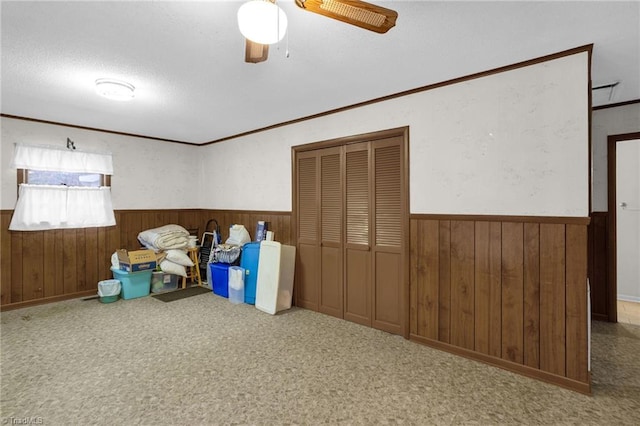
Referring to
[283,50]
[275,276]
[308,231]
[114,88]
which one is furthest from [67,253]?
[283,50]

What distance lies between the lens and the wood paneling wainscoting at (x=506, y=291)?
2.46 meters

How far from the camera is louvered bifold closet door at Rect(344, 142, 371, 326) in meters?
3.70

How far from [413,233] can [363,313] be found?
3.77 ft

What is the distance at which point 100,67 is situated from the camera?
272cm

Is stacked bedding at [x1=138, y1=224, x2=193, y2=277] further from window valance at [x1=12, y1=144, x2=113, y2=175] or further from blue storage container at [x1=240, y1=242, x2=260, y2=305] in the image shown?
blue storage container at [x1=240, y1=242, x2=260, y2=305]

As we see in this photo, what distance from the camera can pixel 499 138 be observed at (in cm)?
276

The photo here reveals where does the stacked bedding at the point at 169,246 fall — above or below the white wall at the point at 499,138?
below

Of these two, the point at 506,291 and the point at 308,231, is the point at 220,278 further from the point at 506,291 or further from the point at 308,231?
the point at 506,291

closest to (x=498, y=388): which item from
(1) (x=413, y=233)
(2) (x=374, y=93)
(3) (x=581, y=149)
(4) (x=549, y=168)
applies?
(1) (x=413, y=233)

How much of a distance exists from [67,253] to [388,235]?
4.55 m

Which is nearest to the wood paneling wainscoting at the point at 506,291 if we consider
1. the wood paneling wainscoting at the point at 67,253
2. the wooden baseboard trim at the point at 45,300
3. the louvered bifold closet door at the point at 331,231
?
the louvered bifold closet door at the point at 331,231

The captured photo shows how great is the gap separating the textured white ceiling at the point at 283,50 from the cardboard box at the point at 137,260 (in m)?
2.09

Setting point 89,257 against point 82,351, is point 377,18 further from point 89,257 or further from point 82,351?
point 89,257

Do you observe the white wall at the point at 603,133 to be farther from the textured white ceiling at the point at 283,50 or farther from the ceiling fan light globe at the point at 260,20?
the ceiling fan light globe at the point at 260,20
